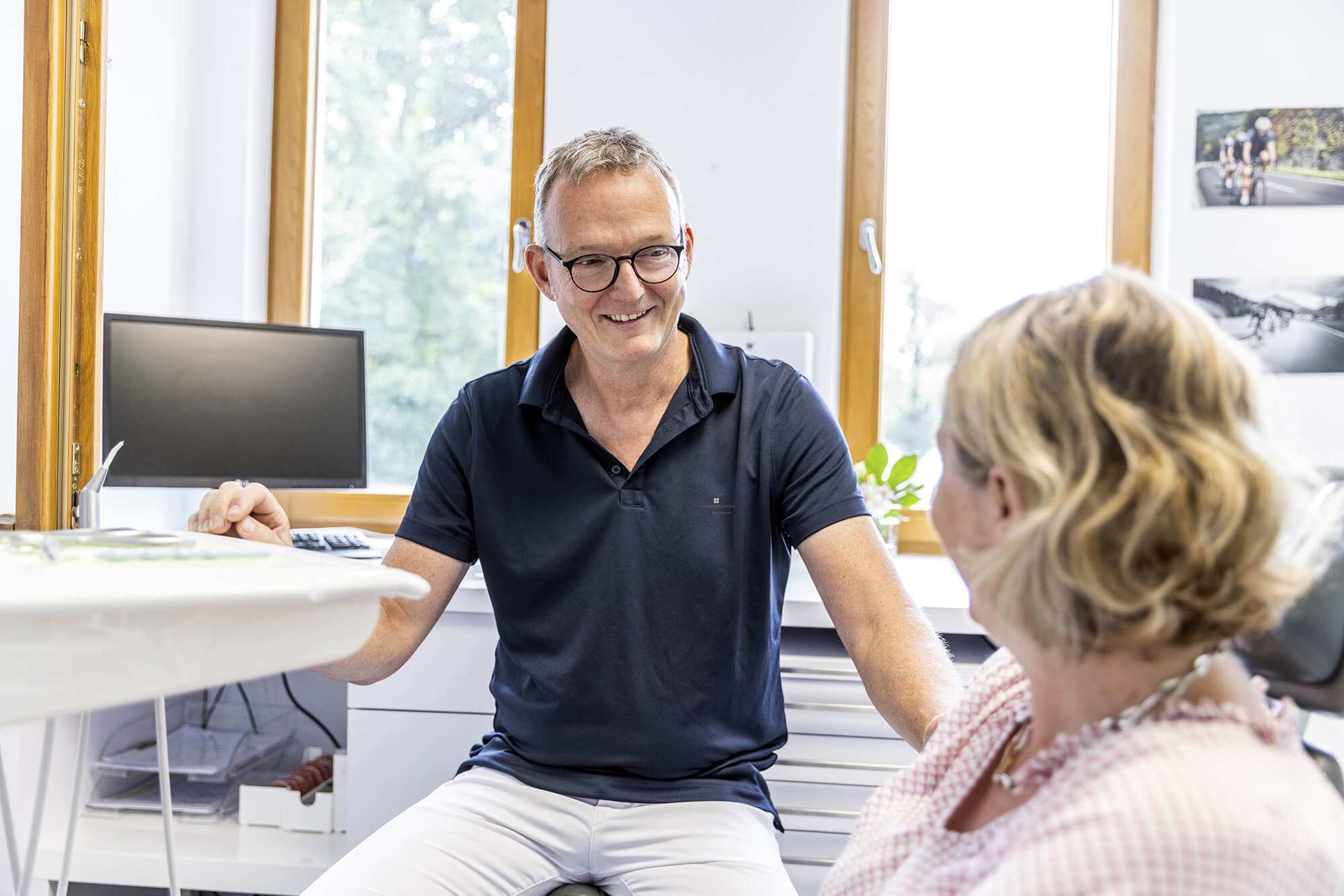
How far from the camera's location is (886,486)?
7.10 feet

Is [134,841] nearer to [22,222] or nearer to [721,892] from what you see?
[22,222]

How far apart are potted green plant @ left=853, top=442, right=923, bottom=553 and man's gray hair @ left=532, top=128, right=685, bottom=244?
897 mm

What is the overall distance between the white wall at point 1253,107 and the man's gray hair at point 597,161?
Result: 1417mm

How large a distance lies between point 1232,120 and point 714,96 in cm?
119

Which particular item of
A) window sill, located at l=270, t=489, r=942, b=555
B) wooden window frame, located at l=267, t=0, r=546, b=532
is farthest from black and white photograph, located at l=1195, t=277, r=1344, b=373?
window sill, located at l=270, t=489, r=942, b=555

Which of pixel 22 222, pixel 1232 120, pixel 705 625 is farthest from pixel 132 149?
pixel 1232 120

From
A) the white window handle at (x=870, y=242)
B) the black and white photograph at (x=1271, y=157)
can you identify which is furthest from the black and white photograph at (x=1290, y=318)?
the white window handle at (x=870, y=242)

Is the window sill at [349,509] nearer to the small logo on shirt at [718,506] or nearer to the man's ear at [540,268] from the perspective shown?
the man's ear at [540,268]

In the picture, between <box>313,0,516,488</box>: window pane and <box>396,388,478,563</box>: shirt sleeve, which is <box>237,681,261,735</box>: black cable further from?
<box>396,388,478,563</box>: shirt sleeve

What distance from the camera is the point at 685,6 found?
2.43 meters

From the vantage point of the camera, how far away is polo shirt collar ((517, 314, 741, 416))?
1.41 meters

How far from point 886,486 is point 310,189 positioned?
5.51ft

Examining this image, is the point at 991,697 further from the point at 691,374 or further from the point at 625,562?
the point at 691,374

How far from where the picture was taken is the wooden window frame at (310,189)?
254 cm
